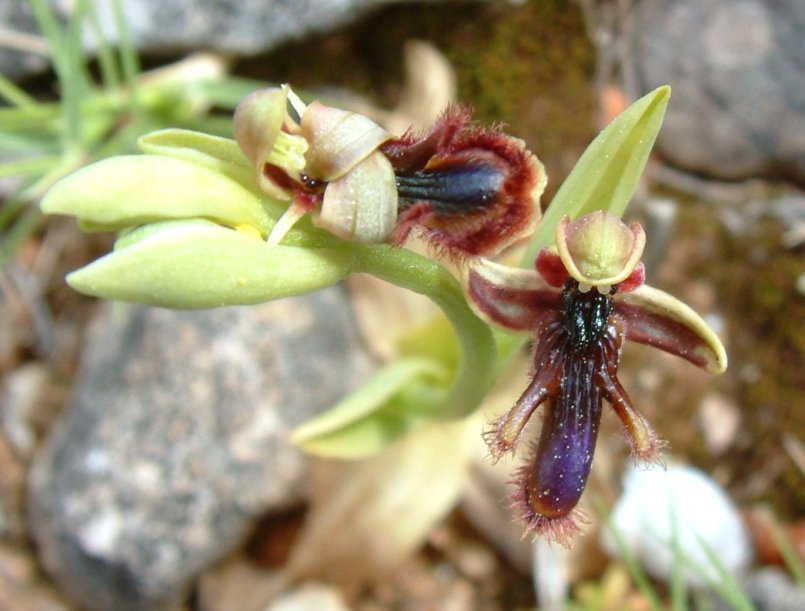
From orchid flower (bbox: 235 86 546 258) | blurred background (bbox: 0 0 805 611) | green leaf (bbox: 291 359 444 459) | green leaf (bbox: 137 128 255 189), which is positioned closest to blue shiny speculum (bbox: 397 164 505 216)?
orchid flower (bbox: 235 86 546 258)

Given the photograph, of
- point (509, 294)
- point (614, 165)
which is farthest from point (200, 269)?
point (614, 165)

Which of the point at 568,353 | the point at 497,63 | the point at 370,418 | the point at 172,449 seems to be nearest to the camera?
the point at 568,353

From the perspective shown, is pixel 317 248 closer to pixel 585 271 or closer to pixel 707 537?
pixel 585 271

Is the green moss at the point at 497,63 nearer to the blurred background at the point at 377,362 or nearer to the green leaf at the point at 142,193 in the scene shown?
the blurred background at the point at 377,362

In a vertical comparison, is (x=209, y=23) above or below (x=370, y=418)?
Result: above

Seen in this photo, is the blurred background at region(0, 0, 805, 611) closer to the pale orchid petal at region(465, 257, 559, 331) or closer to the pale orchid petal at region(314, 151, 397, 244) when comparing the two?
the pale orchid petal at region(465, 257, 559, 331)

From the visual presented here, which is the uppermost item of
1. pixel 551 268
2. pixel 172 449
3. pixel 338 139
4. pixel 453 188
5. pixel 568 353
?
pixel 338 139

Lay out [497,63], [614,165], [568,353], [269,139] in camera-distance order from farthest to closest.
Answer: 1. [497,63]
2. [614,165]
3. [568,353]
4. [269,139]

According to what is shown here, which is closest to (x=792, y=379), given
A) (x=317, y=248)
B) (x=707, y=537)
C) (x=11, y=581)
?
(x=707, y=537)

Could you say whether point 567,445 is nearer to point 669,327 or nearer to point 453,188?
point 669,327
